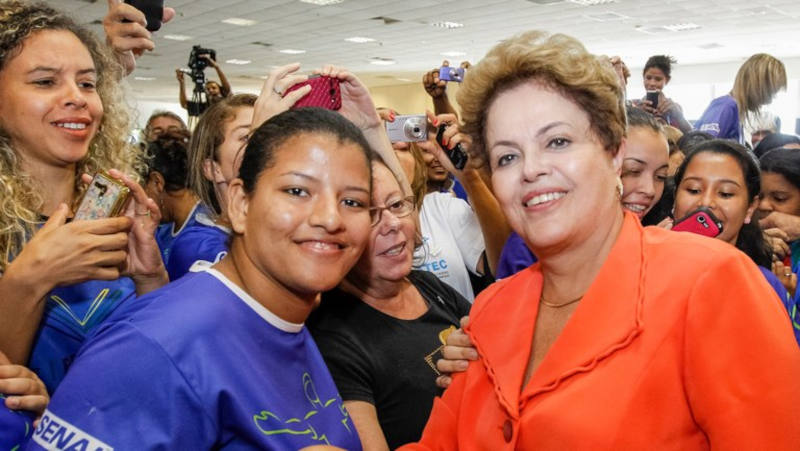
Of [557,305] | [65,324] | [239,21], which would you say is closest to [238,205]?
[65,324]

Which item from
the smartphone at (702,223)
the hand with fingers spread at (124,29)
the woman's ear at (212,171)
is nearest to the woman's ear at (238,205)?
A: the woman's ear at (212,171)

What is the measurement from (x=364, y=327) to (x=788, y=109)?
1788 cm

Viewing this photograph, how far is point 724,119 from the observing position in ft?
14.8

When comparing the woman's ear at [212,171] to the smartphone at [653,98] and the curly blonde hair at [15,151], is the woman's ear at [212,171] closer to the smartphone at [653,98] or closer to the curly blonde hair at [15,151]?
the curly blonde hair at [15,151]

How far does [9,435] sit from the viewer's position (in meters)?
1.29

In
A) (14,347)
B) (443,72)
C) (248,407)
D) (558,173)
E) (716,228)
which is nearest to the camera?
(248,407)

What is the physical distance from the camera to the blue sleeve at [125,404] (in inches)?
39.4

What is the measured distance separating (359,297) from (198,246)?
64 cm

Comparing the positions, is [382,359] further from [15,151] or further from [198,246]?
[15,151]

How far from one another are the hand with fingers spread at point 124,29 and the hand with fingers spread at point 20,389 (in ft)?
3.89

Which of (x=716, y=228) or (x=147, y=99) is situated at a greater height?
(x=716, y=228)

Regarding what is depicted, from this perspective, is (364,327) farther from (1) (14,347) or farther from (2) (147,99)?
(2) (147,99)

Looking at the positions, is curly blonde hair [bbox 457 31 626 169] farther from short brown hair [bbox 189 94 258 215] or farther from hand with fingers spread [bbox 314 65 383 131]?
short brown hair [bbox 189 94 258 215]

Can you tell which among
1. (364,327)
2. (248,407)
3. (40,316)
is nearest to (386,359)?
(364,327)
